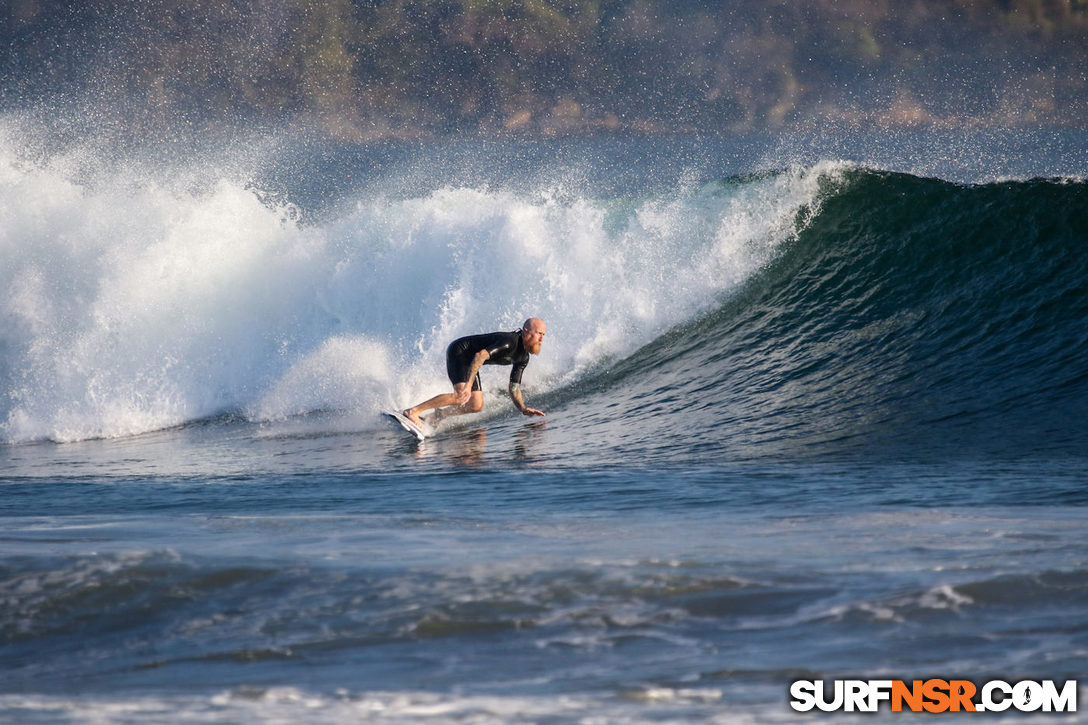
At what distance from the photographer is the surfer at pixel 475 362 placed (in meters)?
9.55

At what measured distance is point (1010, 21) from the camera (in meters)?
89.6

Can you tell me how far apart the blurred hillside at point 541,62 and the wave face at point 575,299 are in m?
61.2

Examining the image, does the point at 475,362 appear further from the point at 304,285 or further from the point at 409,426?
the point at 304,285

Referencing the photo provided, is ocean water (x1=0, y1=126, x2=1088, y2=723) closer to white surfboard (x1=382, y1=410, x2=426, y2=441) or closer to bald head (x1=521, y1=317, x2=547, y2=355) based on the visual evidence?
white surfboard (x1=382, y1=410, x2=426, y2=441)

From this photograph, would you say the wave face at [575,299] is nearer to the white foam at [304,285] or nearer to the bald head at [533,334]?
the white foam at [304,285]

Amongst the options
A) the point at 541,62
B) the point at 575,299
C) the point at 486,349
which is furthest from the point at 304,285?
the point at 541,62

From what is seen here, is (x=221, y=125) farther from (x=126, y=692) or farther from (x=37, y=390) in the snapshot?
(x=126, y=692)

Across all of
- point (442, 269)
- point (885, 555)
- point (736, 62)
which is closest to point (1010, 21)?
point (736, 62)

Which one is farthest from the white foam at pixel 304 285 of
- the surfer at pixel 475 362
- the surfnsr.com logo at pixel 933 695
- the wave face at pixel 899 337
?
the surfnsr.com logo at pixel 933 695

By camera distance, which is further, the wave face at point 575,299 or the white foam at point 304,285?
the white foam at point 304,285

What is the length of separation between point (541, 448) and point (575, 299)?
4.36m

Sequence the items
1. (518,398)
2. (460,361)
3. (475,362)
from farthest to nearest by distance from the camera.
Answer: (518,398), (460,361), (475,362)

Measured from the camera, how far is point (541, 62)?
284 feet

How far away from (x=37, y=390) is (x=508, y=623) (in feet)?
32.6
